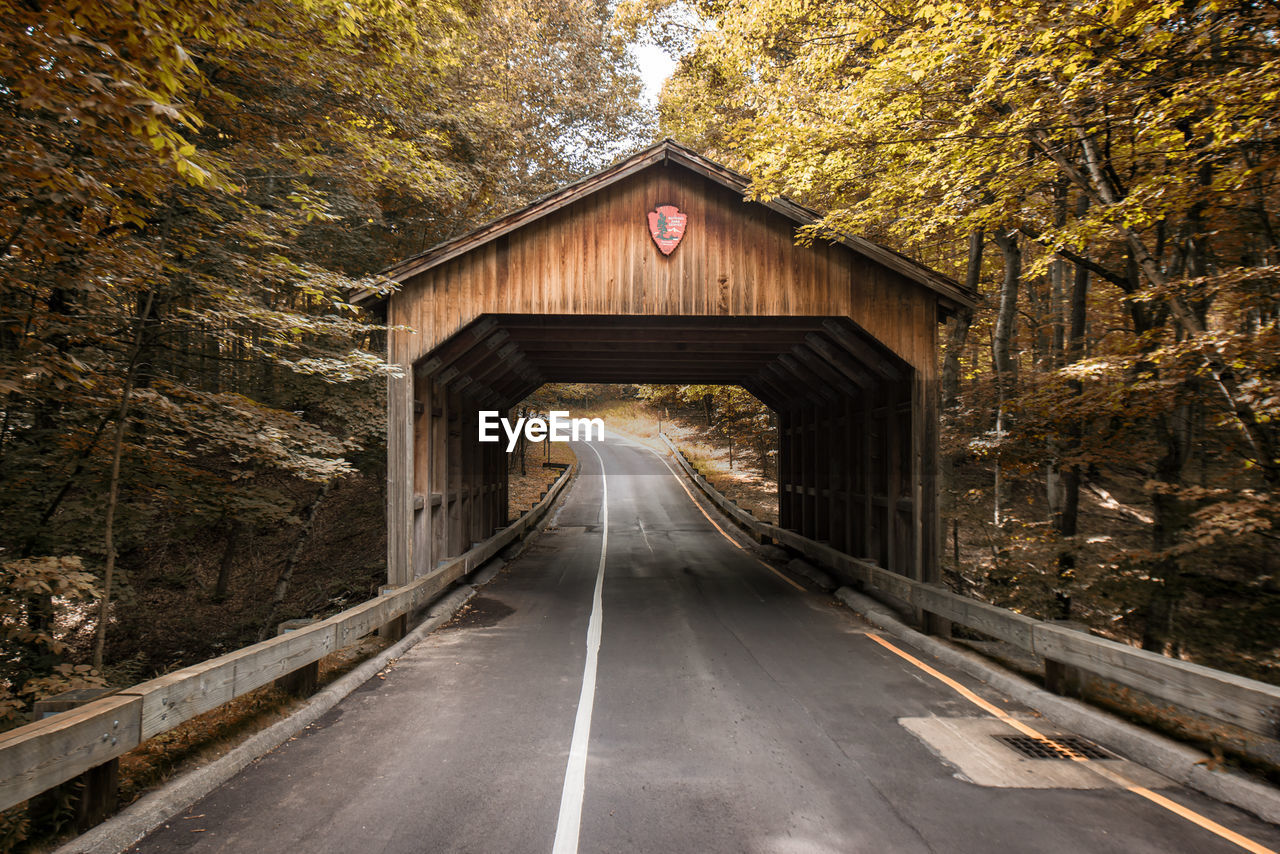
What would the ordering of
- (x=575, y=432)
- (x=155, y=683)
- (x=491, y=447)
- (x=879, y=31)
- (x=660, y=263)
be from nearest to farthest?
(x=155, y=683), (x=660, y=263), (x=879, y=31), (x=491, y=447), (x=575, y=432)

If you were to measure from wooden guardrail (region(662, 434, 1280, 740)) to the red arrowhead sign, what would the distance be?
5.69m

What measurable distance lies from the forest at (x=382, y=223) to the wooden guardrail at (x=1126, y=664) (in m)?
2.11

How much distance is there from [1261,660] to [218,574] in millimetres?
19644

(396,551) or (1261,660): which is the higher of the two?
(396,551)

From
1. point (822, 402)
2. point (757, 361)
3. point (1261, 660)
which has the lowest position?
point (1261, 660)

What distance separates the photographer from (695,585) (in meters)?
11.1

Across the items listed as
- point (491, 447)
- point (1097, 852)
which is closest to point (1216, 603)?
point (1097, 852)

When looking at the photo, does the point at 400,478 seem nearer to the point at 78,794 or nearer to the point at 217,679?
the point at 217,679

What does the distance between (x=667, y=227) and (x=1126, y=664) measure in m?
7.11

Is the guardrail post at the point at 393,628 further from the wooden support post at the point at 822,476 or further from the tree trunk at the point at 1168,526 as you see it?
the tree trunk at the point at 1168,526

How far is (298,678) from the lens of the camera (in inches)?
205

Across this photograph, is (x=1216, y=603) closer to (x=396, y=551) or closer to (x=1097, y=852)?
(x=1097, y=852)

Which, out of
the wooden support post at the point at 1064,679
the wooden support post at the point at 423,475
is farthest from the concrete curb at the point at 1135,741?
the wooden support post at the point at 423,475

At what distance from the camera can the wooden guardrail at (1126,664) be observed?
12.1 ft
